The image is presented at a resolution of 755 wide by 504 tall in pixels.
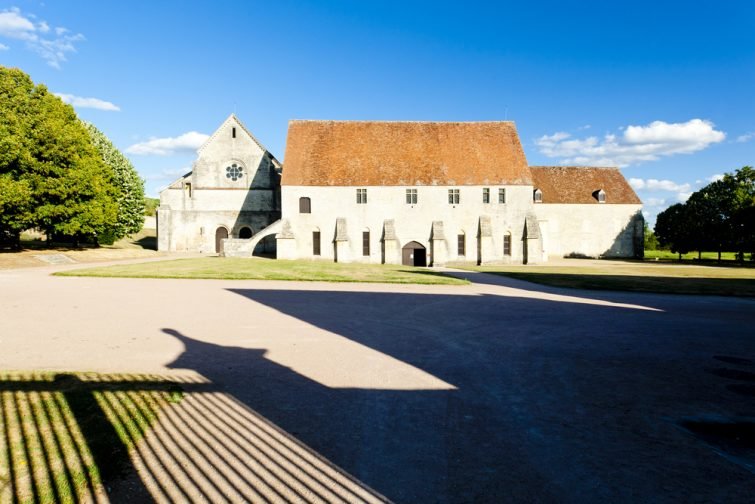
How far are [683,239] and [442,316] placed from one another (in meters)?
55.7

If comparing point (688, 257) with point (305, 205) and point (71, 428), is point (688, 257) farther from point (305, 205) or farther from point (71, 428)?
point (71, 428)

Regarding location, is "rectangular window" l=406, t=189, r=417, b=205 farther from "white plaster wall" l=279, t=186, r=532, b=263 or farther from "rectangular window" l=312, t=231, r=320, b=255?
"rectangular window" l=312, t=231, r=320, b=255

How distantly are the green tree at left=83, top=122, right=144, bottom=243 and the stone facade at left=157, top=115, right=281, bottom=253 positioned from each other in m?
5.22

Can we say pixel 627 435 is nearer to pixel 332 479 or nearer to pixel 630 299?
pixel 332 479

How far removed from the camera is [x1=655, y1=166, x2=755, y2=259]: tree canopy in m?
45.2

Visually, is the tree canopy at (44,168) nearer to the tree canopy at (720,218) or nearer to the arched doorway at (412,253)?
the arched doorway at (412,253)

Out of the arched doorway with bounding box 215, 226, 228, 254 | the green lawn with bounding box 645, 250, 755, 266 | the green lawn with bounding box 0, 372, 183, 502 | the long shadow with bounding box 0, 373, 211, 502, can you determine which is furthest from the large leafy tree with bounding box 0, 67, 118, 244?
the green lawn with bounding box 645, 250, 755, 266

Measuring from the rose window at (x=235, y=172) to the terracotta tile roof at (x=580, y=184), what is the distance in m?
33.1

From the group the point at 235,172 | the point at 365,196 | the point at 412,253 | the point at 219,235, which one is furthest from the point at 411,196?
the point at 219,235

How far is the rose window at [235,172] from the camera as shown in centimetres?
4097

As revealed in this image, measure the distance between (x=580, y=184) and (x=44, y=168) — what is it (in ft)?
171

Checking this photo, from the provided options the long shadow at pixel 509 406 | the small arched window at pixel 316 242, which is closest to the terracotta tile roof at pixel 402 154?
the small arched window at pixel 316 242

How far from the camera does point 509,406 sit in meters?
5.96

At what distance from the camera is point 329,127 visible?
129 feet
